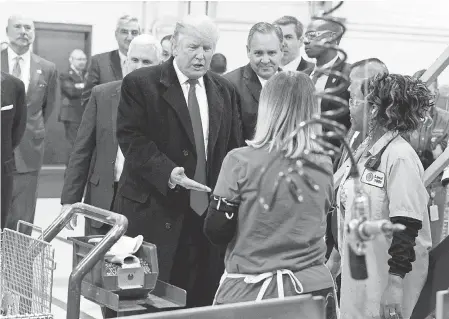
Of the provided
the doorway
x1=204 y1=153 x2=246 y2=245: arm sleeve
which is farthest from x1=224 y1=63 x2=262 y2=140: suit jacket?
the doorway

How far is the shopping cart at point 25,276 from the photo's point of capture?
2.36 m

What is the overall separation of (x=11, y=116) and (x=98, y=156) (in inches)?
58.3

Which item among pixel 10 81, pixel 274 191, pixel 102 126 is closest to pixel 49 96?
pixel 10 81

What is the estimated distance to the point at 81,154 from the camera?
3.83 meters

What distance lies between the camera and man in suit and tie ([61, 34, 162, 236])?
3.79 metres

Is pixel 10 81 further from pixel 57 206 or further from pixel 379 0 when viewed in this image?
pixel 57 206

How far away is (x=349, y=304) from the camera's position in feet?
8.52

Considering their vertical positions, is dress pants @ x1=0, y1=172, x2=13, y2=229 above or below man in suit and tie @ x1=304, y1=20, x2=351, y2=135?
below

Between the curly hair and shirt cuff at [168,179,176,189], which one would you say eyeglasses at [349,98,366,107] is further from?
shirt cuff at [168,179,176,189]

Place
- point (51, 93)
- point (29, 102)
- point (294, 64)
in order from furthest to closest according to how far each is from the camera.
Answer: point (51, 93), point (29, 102), point (294, 64)

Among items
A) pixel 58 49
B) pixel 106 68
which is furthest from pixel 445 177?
pixel 58 49

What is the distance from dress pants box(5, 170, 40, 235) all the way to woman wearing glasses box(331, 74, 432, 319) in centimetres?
345

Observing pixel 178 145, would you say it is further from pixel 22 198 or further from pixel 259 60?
pixel 22 198

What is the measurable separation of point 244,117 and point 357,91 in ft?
3.23
